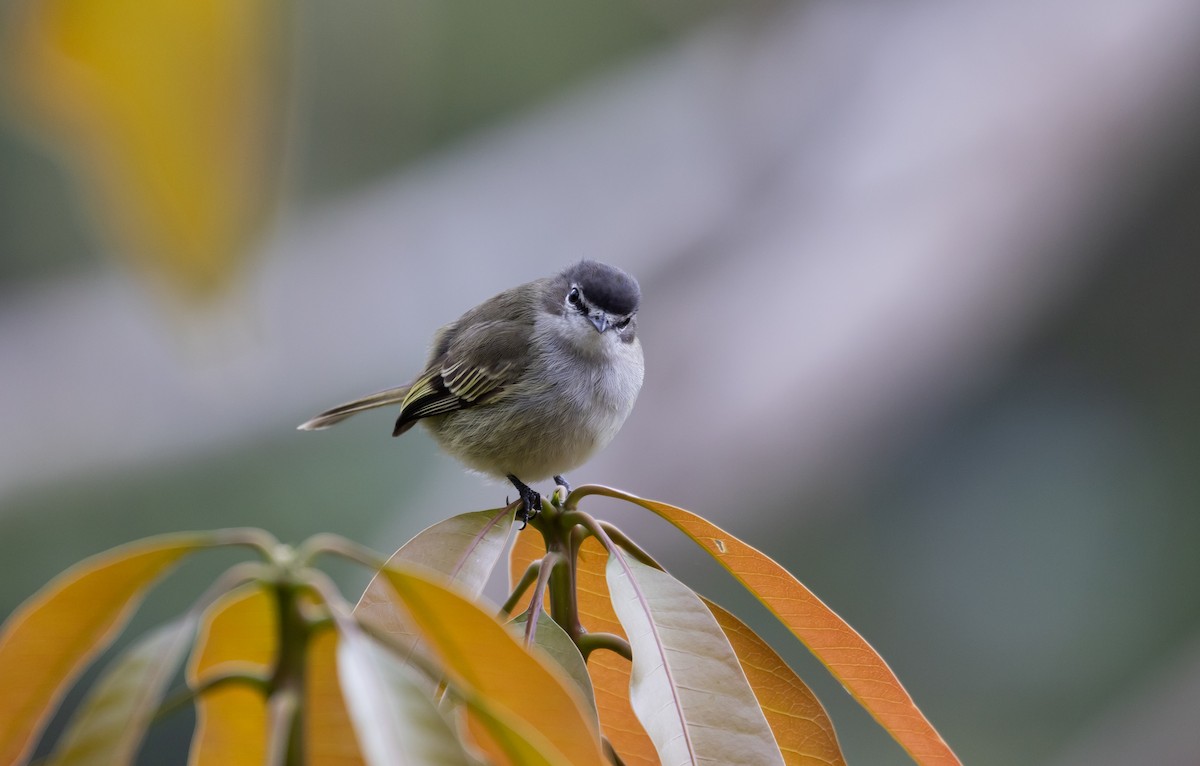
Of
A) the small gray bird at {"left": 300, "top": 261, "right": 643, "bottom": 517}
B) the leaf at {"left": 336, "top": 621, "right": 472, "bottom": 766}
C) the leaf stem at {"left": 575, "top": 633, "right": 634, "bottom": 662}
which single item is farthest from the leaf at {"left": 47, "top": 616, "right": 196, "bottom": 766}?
the small gray bird at {"left": 300, "top": 261, "right": 643, "bottom": 517}

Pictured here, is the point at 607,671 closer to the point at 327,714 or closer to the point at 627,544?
the point at 627,544

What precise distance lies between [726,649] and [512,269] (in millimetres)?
5050

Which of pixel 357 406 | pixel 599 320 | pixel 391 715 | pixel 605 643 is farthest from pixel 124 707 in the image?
pixel 357 406

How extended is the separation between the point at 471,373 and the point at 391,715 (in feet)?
6.50

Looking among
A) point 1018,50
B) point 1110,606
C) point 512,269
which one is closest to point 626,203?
point 512,269

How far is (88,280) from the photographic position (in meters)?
4.09

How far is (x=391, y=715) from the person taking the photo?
65cm

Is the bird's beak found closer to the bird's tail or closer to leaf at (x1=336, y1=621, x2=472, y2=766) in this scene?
the bird's tail

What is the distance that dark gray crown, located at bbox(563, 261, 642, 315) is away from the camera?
8.79 feet

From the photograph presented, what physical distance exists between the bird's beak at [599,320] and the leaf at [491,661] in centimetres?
188

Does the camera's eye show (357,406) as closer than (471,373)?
No

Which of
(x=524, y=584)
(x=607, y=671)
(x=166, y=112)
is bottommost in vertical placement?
(x=607, y=671)

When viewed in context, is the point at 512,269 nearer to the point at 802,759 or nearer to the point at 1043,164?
the point at 1043,164

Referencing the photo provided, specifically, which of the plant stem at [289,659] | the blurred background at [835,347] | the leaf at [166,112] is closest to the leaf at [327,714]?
the plant stem at [289,659]
